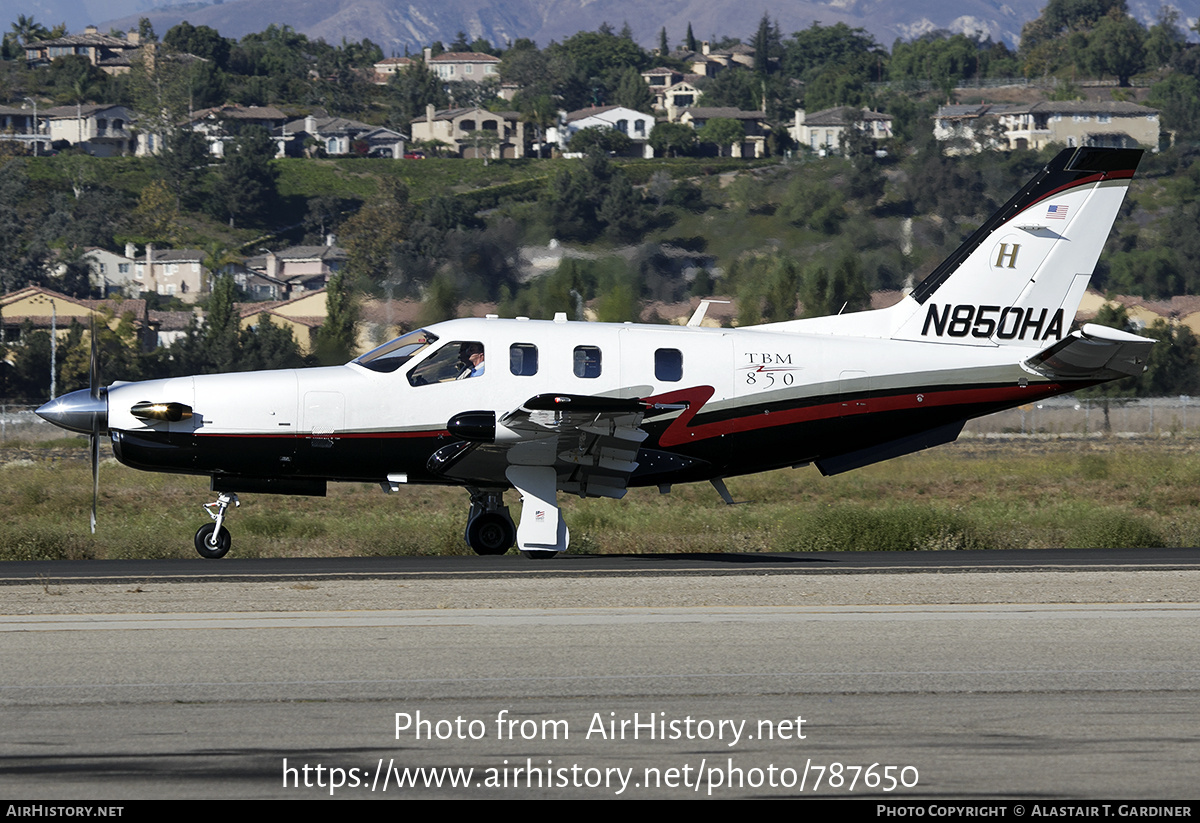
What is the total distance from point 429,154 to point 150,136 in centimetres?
3209

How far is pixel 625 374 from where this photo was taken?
18156mm

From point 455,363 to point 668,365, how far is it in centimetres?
264

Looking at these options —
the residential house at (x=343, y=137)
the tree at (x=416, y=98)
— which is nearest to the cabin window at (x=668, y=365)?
the residential house at (x=343, y=137)

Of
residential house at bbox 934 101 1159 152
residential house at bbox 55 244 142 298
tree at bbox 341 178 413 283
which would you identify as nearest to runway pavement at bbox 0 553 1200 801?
tree at bbox 341 178 413 283

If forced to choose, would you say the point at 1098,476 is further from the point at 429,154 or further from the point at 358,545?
the point at 429,154

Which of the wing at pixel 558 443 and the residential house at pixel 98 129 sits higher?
the residential house at pixel 98 129

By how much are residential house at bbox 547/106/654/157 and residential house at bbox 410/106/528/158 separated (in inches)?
206

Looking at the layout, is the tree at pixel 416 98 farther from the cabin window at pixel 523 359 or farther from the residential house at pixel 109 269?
the cabin window at pixel 523 359

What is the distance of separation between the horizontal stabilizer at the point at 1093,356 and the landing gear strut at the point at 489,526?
706 centimetres

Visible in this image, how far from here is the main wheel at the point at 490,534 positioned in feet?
62.9

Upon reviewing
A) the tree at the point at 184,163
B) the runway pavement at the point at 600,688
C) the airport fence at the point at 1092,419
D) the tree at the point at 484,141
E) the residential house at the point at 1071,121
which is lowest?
the airport fence at the point at 1092,419

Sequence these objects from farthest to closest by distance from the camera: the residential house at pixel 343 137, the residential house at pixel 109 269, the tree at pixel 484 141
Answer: the residential house at pixel 343 137
the tree at pixel 484 141
the residential house at pixel 109 269

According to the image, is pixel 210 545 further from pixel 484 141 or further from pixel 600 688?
pixel 484 141
